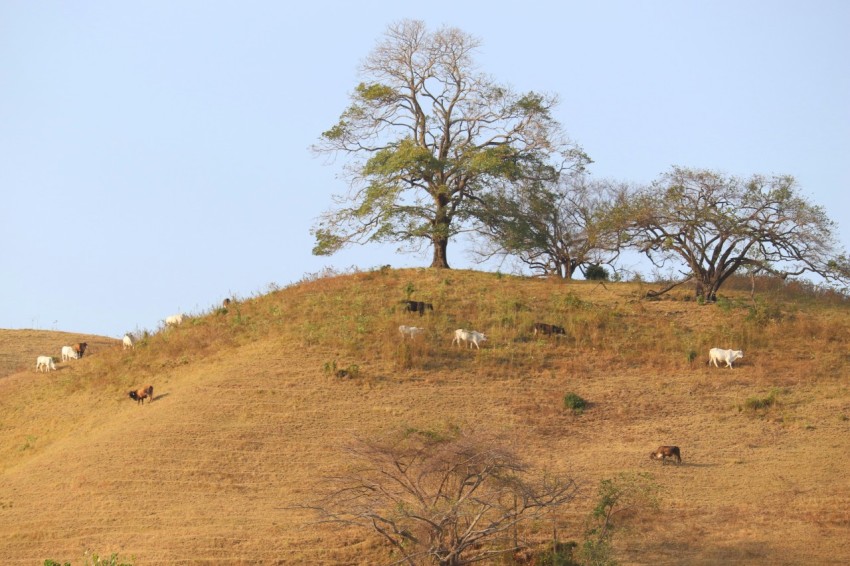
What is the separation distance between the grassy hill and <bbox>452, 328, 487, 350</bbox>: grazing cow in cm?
41

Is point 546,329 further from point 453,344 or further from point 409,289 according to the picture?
point 409,289

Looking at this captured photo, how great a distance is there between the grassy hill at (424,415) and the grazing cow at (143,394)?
34 cm

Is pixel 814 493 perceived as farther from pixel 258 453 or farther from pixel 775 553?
pixel 258 453

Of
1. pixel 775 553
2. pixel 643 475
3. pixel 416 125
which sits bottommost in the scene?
pixel 775 553

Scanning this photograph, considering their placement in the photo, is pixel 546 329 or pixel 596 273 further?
pixel 596 273

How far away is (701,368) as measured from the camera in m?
35.8

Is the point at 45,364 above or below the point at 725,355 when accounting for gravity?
above

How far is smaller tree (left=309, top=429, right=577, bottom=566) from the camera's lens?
22.3m

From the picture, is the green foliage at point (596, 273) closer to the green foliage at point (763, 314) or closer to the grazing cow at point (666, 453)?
the green foliage at point (763, 314)

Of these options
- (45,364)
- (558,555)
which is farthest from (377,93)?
(558,555)

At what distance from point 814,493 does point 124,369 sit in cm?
2321

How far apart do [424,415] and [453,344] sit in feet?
19.5

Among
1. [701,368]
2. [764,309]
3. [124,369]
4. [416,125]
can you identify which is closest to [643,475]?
[701,368]

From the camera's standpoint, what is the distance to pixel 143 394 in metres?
33.7
